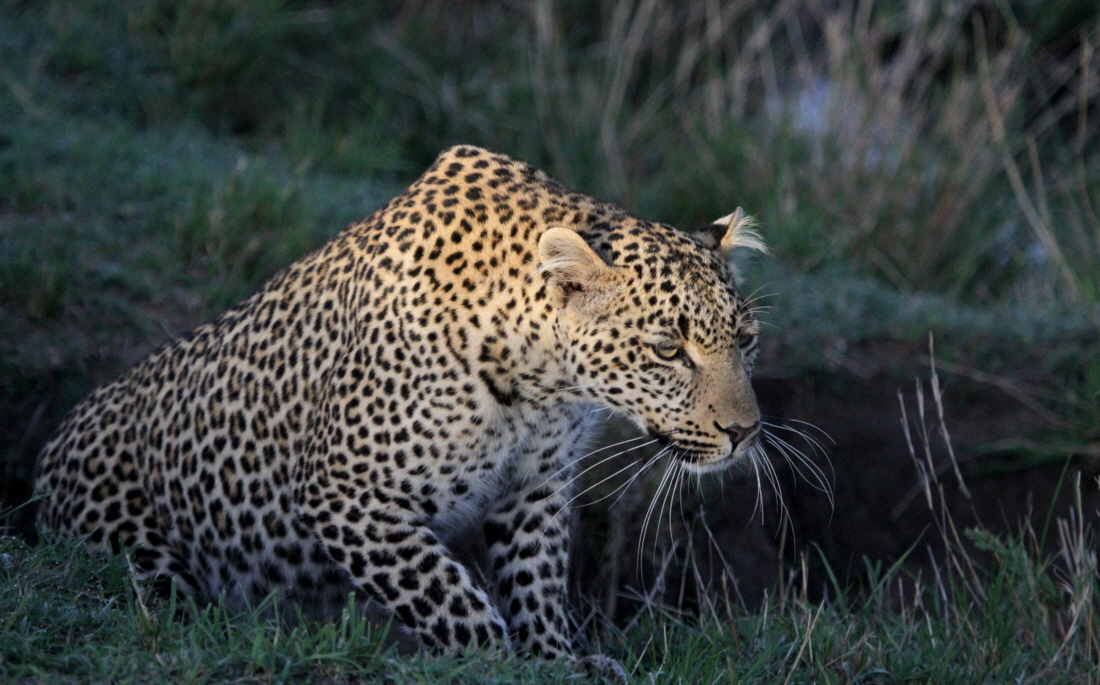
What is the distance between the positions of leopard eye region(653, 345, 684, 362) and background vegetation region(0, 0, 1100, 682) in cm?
101

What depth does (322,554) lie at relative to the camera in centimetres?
489

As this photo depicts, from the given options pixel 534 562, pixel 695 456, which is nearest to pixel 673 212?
pixel 534 562

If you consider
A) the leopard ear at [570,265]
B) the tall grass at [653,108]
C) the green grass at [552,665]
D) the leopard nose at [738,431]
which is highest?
the tall grass at [653,108]

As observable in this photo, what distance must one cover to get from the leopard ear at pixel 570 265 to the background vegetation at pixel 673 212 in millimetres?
1282

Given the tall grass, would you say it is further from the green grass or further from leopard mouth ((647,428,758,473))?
leopard mouth ((647,428,758,473))

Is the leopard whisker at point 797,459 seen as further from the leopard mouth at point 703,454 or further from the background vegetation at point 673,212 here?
the background vegetation at point 673,212

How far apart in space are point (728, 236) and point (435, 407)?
1.29m

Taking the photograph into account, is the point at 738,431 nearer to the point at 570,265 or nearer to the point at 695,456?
the point at 695,456

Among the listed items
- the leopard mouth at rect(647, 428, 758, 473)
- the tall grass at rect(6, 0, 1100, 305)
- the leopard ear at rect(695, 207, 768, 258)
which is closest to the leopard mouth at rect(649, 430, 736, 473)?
the leopard mouth at rect(647, 428, 758, 473)

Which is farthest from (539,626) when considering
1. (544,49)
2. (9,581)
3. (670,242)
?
(544,49)

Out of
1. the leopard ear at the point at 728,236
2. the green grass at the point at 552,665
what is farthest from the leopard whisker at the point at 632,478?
the leopard ear at the point at 728,236

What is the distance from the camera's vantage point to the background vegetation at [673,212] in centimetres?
452

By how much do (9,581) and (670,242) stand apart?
8.04ft

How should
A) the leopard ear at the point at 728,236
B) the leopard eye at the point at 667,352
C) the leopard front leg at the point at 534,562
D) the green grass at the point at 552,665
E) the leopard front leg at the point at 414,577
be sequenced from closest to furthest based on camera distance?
1. the green grass at the point at 552,665
2. the leopard eye at the point at 667,352
3. the leopard front leg at the point at 414,577
4. the leopard ear at the point at 728,236
5. the leopard front leg at the point at 534,562
